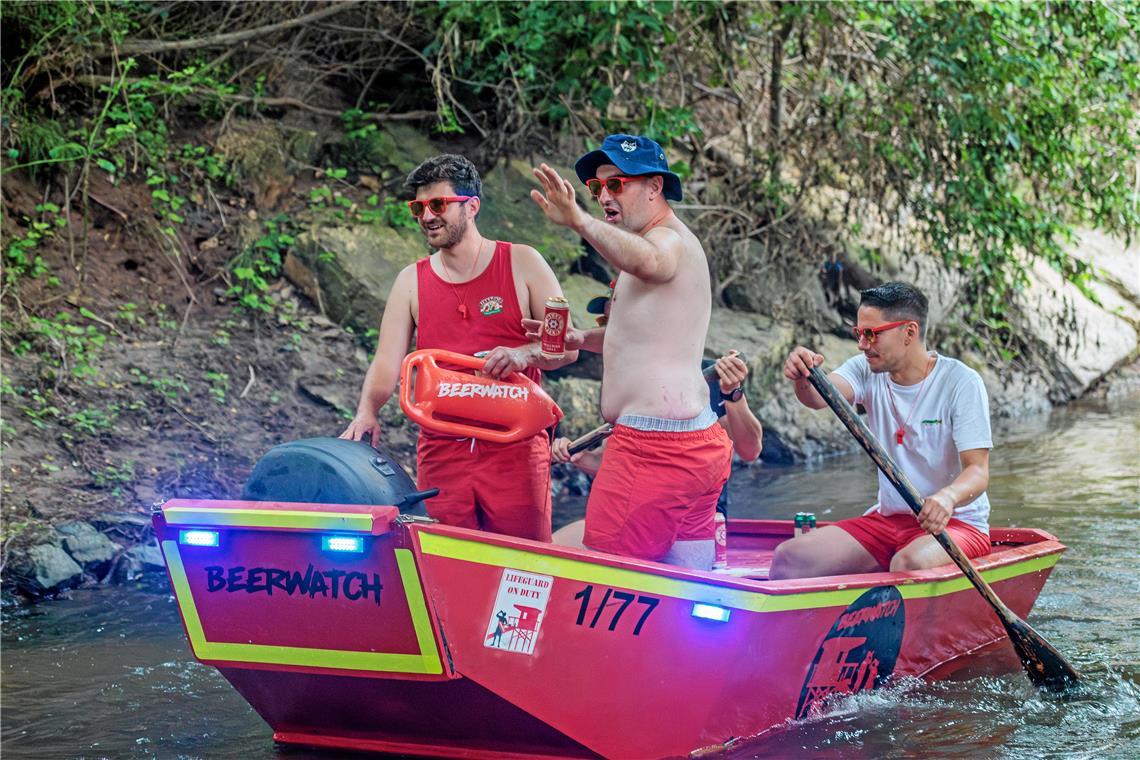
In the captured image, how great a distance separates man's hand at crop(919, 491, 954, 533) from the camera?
4.89 m

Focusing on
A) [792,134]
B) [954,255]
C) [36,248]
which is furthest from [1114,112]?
[36,248]

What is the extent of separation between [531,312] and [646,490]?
95cm

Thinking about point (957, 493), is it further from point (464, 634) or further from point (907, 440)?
point (464, 634)

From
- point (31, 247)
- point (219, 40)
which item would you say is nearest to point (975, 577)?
point (31, 247)

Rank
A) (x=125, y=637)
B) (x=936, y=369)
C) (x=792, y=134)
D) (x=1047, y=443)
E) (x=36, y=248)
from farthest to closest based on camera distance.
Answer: (x=792, y=134) → (x=1047, y=443) → (x=36, y=248) → (x=125, y=637) → (x=936, y=369)

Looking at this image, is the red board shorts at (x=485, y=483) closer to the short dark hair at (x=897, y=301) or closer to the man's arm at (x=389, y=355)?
the man's arm at (x=389, y=355)

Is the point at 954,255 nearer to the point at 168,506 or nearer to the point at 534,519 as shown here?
the point at 534,519

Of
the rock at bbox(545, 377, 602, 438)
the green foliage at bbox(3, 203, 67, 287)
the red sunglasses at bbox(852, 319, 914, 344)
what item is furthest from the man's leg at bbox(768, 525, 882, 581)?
the green foliage at bbox(3, 203, 67, 287)

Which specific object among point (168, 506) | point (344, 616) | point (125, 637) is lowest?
point (125, 637)

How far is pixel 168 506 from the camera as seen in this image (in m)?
3.98

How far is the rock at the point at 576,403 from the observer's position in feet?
30.2

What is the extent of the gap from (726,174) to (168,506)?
28.4ft

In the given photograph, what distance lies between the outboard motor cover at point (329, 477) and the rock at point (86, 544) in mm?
3143

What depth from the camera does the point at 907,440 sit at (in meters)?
5.30
